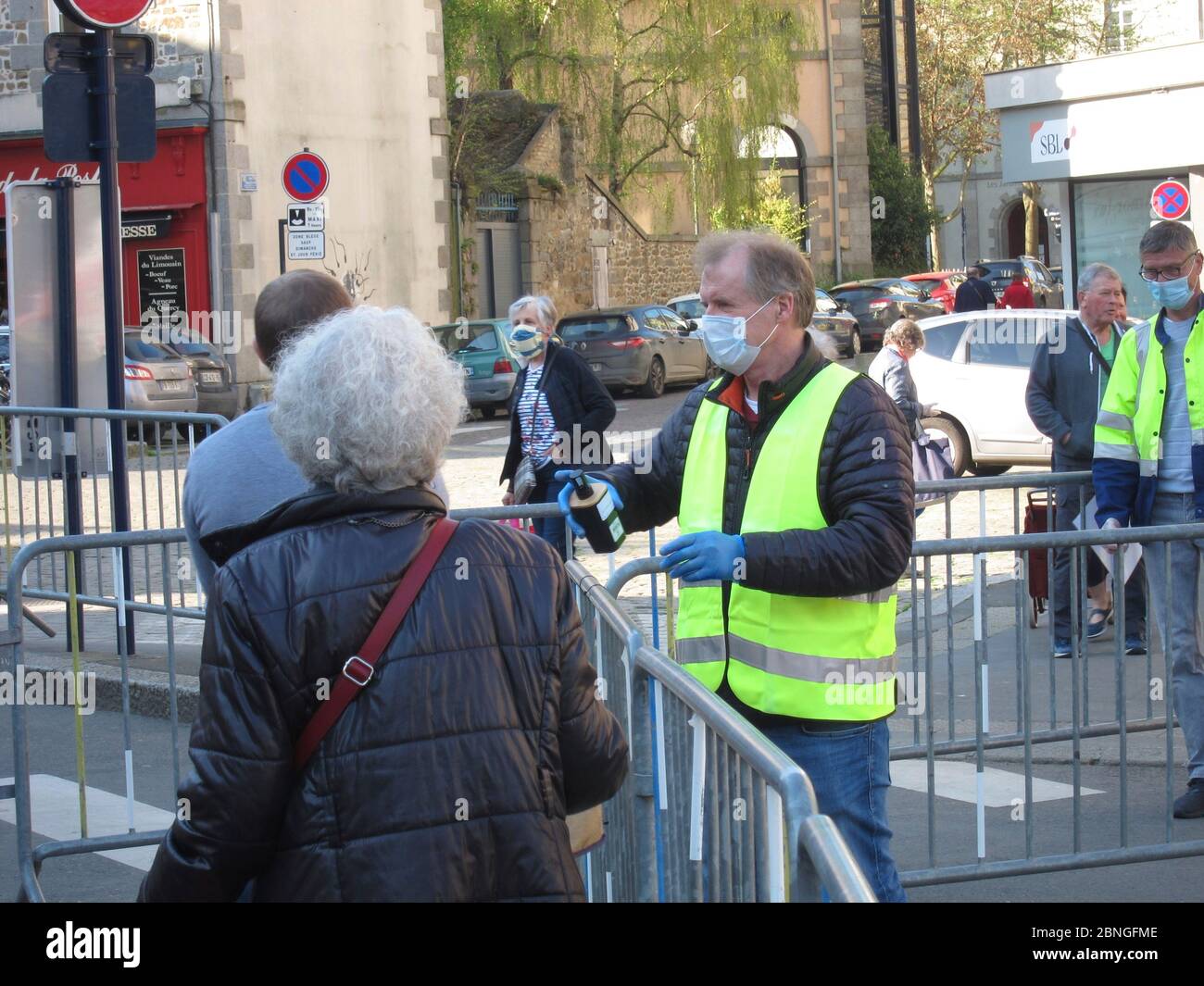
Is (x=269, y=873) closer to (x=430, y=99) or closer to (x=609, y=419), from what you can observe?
(x=609, y=419)

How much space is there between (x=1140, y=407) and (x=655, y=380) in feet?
77.7

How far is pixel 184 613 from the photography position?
8.27m

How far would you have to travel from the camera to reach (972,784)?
7.02m

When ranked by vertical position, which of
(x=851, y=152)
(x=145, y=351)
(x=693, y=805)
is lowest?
(x=693, y=805)

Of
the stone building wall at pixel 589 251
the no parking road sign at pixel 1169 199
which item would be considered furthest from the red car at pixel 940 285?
the no parking road sign at pixel 1169 199

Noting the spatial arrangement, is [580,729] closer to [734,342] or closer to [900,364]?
[734,342]

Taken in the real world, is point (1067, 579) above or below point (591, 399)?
below

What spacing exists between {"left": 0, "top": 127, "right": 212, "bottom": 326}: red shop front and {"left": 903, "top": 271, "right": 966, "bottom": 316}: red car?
20322mm

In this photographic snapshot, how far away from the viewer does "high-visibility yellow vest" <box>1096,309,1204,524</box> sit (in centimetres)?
614

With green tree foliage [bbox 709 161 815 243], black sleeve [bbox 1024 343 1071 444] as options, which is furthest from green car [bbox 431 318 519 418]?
black sleeve [bbox 1024 343 1071 444]

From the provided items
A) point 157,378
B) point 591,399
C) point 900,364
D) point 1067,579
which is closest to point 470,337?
point 157,378

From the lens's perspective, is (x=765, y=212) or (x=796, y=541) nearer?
(x=796, y=541)

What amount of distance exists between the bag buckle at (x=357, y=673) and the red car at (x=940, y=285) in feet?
133

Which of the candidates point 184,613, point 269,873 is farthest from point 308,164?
point 269,873
